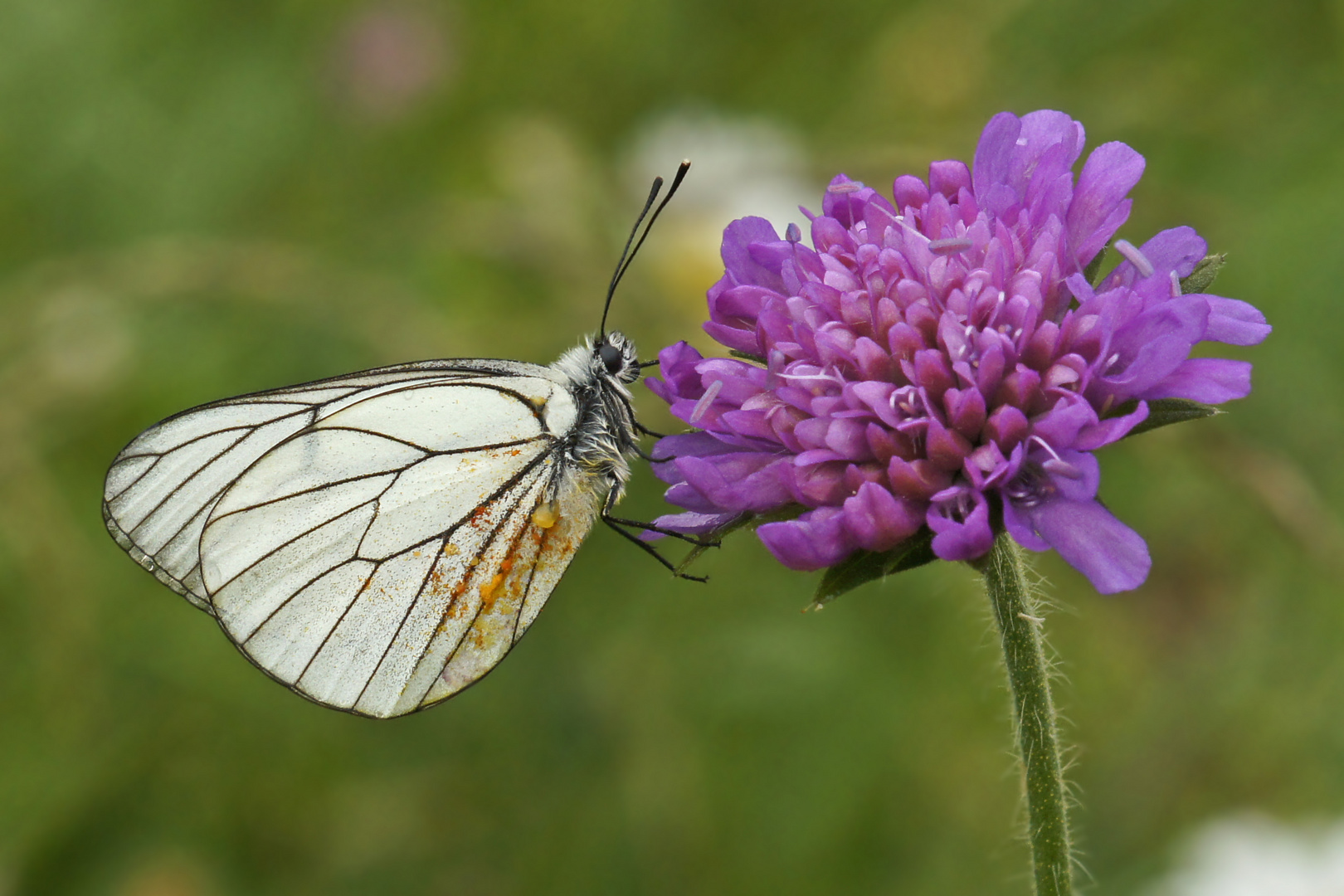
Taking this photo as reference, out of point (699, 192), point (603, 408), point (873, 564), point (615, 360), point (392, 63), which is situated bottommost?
point (873, 564)

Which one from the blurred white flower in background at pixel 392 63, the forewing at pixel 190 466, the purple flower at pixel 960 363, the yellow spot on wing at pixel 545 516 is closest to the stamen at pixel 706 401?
the purple flower at pixel 960 363

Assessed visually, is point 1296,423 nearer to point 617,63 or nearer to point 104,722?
point 617,63

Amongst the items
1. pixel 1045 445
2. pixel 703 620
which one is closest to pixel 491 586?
pixel 1045 445

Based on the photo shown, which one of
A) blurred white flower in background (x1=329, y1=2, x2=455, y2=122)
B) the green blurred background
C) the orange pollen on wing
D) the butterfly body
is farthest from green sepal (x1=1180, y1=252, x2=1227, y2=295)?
blurred white flower in background (x1=329, y1=2, x2=455, y2=122)

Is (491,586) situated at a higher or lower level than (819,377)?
lower

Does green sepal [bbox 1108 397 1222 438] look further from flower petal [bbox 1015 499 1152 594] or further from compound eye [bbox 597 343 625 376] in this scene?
compound eye [bbox 597 343 625 376]

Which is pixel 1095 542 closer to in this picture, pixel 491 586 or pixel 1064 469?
pixel 1064 469

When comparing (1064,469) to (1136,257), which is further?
(1136,257)

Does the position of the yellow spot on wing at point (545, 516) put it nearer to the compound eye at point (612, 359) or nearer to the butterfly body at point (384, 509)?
the butterfly body at point (384, 509)
